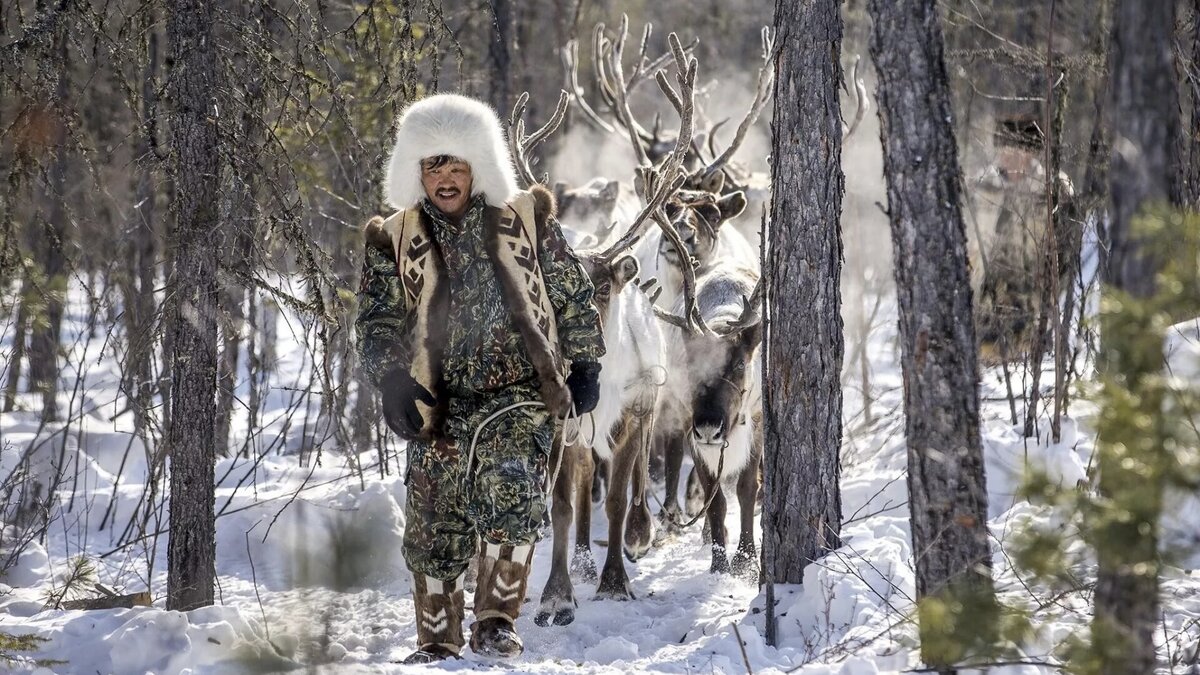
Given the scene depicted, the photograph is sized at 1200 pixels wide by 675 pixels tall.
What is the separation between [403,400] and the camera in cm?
474

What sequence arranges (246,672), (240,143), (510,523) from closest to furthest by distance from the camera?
(246,672) → (510,523) → (240,143)

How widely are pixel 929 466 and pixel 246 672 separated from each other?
214 centimetres

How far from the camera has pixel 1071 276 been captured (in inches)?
297

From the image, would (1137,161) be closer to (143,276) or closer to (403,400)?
(403,400)

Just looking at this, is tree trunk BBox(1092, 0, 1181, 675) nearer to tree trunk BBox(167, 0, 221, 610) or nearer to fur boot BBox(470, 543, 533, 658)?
fur boot BBox(470, 543, 533, 658)

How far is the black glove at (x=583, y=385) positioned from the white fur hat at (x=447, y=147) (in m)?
0.72

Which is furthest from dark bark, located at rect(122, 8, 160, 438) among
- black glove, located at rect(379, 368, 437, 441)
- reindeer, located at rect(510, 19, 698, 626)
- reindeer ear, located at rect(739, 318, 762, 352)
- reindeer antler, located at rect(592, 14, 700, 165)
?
reindeer ear, located at rect(739, 318, 762, 352)

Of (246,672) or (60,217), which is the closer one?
A: (246,672)

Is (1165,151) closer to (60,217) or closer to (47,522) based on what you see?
(47,522)

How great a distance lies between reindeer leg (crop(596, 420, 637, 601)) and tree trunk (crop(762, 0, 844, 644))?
118cm

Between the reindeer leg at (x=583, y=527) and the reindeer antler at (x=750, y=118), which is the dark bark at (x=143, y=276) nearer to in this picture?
the reindeer leg at (x=583, y=527)

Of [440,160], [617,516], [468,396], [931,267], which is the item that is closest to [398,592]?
[617,516]

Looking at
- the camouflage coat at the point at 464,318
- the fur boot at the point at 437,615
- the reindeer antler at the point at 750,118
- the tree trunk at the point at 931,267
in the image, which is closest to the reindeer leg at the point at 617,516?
the fur boot at the point at 437,615

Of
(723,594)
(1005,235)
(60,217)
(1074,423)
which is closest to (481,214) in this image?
(723,594)
